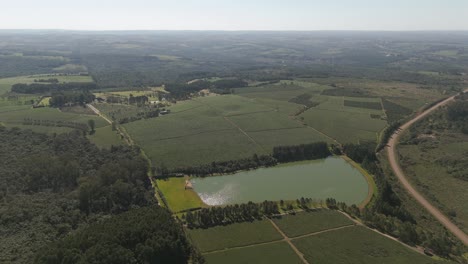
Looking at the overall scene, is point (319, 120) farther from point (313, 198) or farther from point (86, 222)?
point (86, 222)

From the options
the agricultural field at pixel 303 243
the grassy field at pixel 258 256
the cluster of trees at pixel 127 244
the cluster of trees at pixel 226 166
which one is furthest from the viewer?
the cluster of trees at pixel 226 166

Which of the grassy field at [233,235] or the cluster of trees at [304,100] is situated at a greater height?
the cluster of trees at [304,100]

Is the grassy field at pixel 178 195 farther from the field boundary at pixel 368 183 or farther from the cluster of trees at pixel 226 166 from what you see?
the field boundary at pixel 368 183

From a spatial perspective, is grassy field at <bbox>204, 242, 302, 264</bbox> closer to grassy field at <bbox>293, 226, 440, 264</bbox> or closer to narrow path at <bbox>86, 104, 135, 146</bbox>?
grassy field at <bbox>293, 226, 440, 264</bbox>

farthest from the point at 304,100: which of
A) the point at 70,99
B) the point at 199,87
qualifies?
the point at 70,99

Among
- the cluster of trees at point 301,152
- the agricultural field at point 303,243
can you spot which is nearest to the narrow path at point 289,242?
the agricultural field at point 303,243

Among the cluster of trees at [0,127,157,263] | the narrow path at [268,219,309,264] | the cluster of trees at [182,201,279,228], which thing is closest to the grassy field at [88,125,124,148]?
the cluster of trees at [0,127,157,263]
